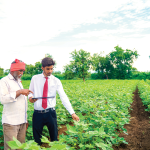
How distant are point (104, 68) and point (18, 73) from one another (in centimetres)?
6496

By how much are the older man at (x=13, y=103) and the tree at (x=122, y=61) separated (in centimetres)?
6034

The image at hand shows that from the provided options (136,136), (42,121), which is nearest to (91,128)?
(42,121)

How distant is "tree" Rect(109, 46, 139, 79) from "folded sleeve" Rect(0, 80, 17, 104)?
2385 inches

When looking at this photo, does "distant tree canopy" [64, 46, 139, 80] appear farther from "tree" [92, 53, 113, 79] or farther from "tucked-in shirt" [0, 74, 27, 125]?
"tucked-in shirt" [0, 74, 27, 125]

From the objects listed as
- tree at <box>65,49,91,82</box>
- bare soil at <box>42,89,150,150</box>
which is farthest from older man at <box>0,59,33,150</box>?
tree at <box>65,49,91,82</box>

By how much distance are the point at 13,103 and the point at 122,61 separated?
64.4 m

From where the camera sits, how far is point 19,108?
2779 millimetres

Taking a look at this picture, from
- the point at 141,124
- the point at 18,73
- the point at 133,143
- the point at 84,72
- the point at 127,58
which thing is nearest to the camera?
the point at 18,73

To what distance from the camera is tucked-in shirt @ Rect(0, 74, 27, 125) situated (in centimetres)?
251

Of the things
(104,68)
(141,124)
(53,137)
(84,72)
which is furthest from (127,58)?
(53,137)

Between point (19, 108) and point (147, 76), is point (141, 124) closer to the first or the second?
point (19, 108)

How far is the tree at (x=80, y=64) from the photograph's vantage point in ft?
138

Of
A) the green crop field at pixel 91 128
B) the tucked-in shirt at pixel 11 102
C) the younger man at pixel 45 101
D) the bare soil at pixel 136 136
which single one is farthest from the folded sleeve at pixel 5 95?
the bare soil at pixel 136 136

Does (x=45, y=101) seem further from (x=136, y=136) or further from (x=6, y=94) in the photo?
(x=136, y=136)
